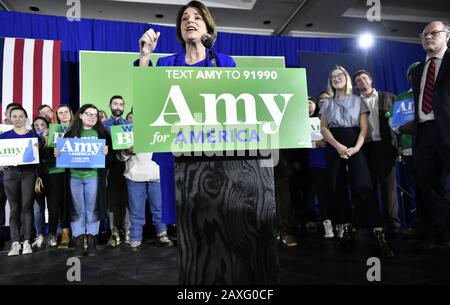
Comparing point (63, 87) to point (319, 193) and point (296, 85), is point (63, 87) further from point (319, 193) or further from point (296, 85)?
point (296, 85)

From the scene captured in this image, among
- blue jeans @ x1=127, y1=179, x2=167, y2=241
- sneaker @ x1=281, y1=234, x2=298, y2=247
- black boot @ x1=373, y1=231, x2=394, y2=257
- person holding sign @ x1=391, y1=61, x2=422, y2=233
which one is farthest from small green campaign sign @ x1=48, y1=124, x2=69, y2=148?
person holding sign @ x1=391, y1=61, x2=422, y2=233

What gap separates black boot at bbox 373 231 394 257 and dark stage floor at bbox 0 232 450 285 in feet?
0.19

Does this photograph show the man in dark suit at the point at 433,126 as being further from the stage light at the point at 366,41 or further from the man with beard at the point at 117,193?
the stage light at the point at 366,41

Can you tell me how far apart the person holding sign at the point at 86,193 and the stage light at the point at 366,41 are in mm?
5396

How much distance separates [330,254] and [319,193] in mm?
1416

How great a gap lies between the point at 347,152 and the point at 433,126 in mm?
625

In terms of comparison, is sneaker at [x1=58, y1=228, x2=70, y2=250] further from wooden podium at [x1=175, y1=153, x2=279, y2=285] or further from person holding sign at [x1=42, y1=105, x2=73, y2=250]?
wooden podium at [x1=175, y1=153, x2=279, y2=285]

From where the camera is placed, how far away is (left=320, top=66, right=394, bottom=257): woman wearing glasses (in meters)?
2.24

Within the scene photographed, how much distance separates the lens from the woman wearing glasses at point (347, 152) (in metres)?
2.24

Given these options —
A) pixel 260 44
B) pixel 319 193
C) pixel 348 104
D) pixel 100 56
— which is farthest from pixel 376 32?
pixel 100 56

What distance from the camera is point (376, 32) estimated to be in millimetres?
6344

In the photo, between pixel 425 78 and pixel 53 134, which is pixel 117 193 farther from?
pixel 425 78

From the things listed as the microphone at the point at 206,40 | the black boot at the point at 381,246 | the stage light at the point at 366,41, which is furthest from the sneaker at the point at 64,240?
the stage light at the point at 366,41

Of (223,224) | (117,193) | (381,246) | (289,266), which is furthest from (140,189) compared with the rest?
(223,224)
